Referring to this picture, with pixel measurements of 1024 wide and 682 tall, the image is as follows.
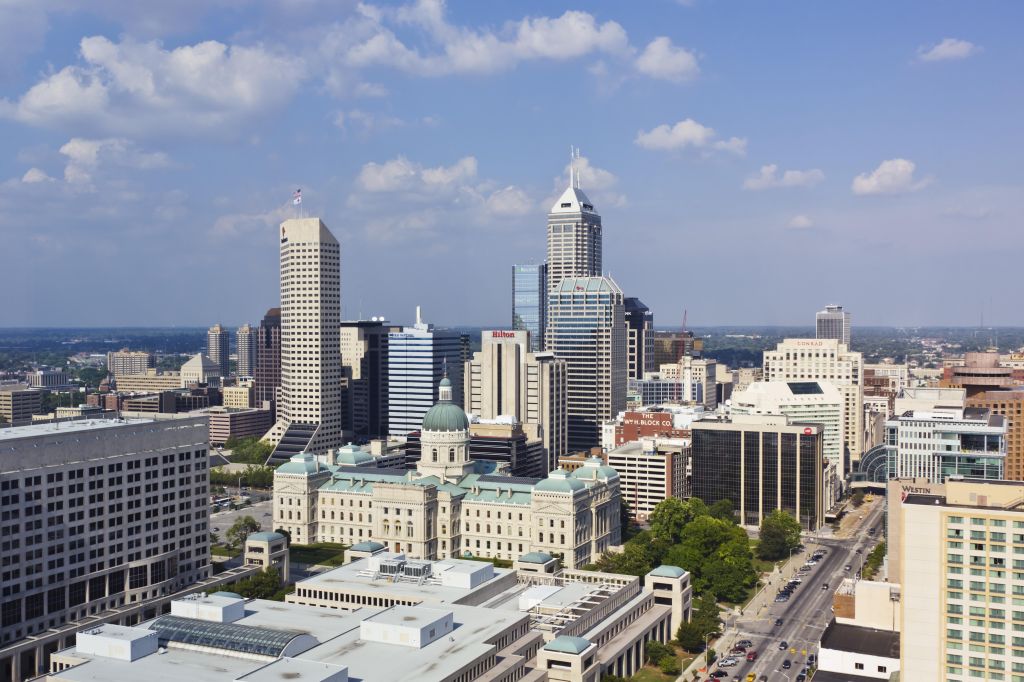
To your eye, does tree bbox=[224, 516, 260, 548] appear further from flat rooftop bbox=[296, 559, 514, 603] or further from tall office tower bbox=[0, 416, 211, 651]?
flat rooftop bbox=[296, 559, 514, 603]

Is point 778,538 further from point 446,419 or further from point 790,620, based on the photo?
point 446,419

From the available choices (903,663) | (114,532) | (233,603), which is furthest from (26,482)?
(903,663)

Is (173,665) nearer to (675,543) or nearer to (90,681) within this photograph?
(90,681)

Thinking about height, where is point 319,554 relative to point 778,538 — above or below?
below

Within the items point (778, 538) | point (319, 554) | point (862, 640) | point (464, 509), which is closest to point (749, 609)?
point (778, 538)

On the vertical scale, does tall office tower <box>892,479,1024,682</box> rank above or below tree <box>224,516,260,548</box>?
above

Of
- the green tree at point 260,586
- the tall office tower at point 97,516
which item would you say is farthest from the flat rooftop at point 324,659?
the green tree at point 260,586

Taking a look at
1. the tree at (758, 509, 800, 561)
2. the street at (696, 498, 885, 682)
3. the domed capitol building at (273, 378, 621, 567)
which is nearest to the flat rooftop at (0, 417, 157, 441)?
the domed capitol building at (273, 378, 621, 567)
